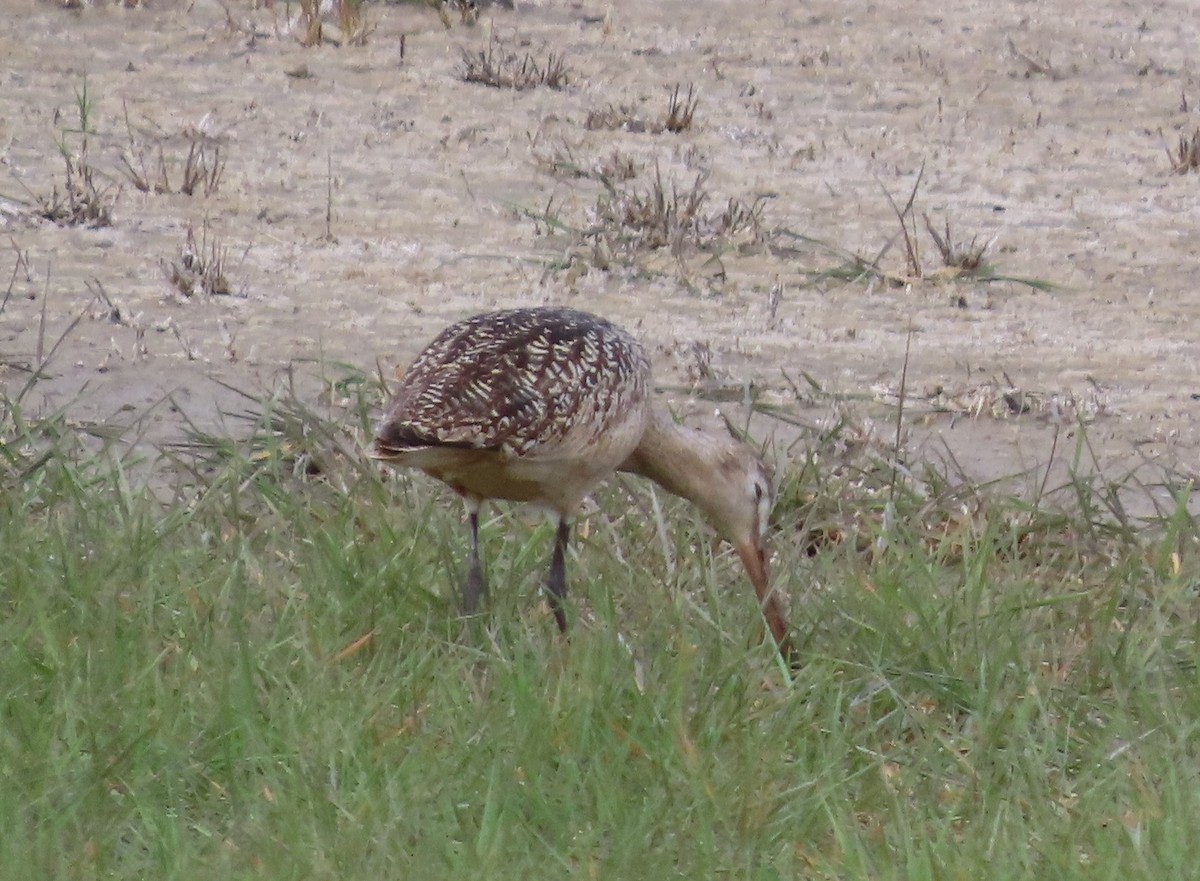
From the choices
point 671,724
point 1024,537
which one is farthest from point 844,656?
point 1024,537

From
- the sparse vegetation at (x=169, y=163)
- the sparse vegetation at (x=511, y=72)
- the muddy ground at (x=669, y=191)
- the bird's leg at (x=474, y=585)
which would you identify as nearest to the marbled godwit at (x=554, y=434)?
the bird's leg at (x=474, y=585)

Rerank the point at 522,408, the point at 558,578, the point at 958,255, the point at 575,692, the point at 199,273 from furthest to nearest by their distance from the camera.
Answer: the point at 958,255 < the point at 199,273 < the point at 558,578 < the point at 522,408 < the point at 575,692

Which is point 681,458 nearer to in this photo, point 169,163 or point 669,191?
point 669,191

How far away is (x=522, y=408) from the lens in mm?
4000

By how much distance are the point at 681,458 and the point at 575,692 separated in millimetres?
1065

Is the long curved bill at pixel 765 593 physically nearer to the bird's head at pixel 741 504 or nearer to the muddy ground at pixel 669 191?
the bird's head at pixel 741 504

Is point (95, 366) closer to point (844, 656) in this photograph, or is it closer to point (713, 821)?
point (844, 656)

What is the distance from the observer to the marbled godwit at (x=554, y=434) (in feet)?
12.9

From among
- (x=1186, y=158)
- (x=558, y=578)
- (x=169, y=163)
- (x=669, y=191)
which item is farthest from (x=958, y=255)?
(x=558, y=578)

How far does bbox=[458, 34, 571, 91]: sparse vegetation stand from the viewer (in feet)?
27.8

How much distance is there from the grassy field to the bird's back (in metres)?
0.26

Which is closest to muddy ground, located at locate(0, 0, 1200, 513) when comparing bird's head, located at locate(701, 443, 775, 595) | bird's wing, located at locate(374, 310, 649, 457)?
bird's head, located at locate(701, 443, 775, 595)

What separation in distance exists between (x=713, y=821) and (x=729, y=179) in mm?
4729

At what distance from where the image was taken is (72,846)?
3.17 meters
